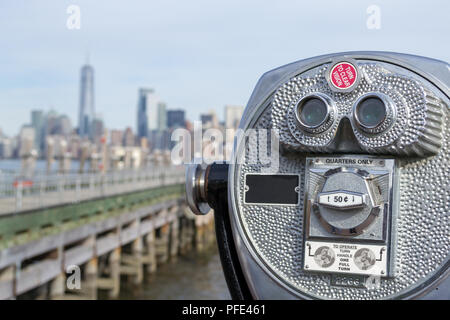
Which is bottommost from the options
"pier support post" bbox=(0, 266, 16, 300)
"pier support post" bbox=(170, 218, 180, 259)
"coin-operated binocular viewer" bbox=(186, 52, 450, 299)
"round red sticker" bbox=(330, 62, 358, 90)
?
"pier support post" bbox=(170, 218, 180, 259)

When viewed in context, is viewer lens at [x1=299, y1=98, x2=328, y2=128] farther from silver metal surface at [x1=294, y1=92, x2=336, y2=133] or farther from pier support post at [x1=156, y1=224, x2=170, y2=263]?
pier support post at [x1=156, y1=224, x2=170, y2=263]

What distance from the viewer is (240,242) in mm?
1534

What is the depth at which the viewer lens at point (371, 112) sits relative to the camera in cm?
139

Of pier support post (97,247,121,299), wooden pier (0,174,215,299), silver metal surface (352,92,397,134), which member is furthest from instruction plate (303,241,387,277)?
pier support post (97,247,121,299)

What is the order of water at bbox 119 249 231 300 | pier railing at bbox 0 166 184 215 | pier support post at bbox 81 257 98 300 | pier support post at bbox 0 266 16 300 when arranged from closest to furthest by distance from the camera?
pier support post at bbox 0 266 16 300 → pier railing at bbox 0 166 184 215 → pier support post at bbox 81 257 98 300 → water at bbox 119 249 231 300

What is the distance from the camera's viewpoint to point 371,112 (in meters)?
1.40

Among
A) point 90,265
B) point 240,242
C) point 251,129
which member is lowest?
point 90,265

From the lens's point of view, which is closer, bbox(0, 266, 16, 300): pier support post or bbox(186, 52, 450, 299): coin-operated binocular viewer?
bbox(186, 52, 450, 299): coin-operated binocular viewer

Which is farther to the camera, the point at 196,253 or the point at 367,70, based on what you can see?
the point at 196,253

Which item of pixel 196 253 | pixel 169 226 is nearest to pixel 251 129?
pixel 169 226

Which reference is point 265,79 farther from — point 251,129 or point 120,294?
point 120,294

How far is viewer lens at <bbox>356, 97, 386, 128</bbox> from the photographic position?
1387 mm
